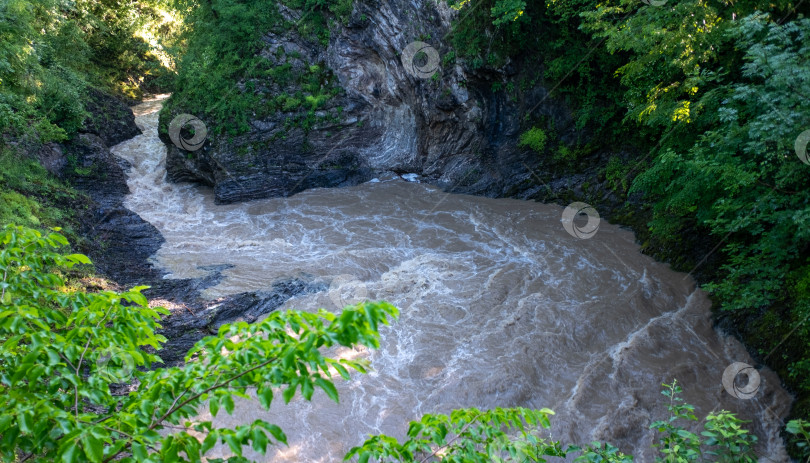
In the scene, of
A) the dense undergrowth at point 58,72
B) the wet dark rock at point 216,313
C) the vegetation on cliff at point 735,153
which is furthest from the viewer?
the dense undergrowth at point 58,72

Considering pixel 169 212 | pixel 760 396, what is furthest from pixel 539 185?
pixel 169 212

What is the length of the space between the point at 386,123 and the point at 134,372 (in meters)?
16.0

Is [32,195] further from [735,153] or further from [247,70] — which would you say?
[735,153]

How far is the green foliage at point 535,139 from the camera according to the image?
15.6m

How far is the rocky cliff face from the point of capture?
16.1 m

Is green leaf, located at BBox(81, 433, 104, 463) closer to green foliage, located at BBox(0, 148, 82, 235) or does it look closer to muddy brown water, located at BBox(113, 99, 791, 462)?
muddy brown water, located at BBox(113, 99, 791, 462)

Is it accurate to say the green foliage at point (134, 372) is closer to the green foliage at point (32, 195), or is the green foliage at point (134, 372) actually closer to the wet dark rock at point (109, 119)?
the green foliage at point (32, 195)

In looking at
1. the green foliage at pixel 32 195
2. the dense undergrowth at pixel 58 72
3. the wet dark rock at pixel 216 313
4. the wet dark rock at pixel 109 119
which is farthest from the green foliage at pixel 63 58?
the wet dark rock at pixel 216 313

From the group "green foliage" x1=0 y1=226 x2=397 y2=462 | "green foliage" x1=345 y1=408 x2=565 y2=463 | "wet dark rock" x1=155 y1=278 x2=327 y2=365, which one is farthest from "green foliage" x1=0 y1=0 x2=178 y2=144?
"green foliage" x1=345 y1=408 x2=565 y2=463

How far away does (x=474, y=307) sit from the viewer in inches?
409

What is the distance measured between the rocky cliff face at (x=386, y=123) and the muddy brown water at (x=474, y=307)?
3.17 ft

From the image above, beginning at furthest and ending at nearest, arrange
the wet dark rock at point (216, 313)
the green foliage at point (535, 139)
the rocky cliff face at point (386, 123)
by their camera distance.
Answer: the rocky cliff face at point (386, 123), the green foliage at point (535, 139), the wet dark rock at point (216, 313)

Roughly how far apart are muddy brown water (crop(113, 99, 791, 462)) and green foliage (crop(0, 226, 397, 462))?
4563 mm

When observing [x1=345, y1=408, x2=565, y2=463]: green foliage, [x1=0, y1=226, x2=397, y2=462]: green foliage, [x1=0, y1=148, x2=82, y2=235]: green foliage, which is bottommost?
[x1=0, y1=148, x2=82, y2=235]: green foliage
